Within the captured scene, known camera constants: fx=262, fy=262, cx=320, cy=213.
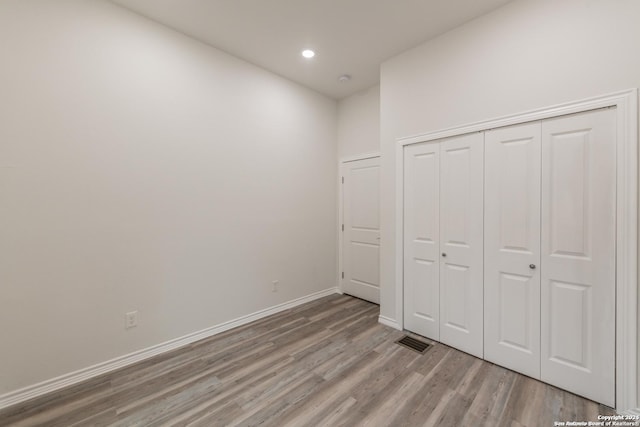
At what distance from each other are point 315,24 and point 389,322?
3.22 meters

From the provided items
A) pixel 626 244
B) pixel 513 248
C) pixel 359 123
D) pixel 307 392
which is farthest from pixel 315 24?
pixel 307 392

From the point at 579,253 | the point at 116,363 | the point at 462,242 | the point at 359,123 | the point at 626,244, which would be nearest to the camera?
the point at 626,244

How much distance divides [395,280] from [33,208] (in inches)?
128

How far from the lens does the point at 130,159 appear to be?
7.66 feet

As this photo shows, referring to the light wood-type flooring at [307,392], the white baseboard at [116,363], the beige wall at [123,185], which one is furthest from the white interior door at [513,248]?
the white baseboard at [116,363]

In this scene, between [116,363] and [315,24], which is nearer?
[116,363]

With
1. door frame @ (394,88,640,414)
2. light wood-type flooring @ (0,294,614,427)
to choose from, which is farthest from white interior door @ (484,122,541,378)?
door frame @ (394,88,640,414)

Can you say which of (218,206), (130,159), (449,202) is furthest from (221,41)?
(449,202)

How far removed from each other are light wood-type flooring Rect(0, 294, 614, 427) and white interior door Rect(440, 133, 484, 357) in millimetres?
234

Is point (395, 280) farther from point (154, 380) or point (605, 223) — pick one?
point (154, 380)

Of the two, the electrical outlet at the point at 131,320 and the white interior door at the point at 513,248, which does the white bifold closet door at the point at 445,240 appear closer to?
the white interior door at the point at 513,248

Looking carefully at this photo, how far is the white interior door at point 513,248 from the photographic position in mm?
2092

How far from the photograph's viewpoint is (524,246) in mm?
2146

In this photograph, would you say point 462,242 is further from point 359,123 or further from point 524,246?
point 359,123
